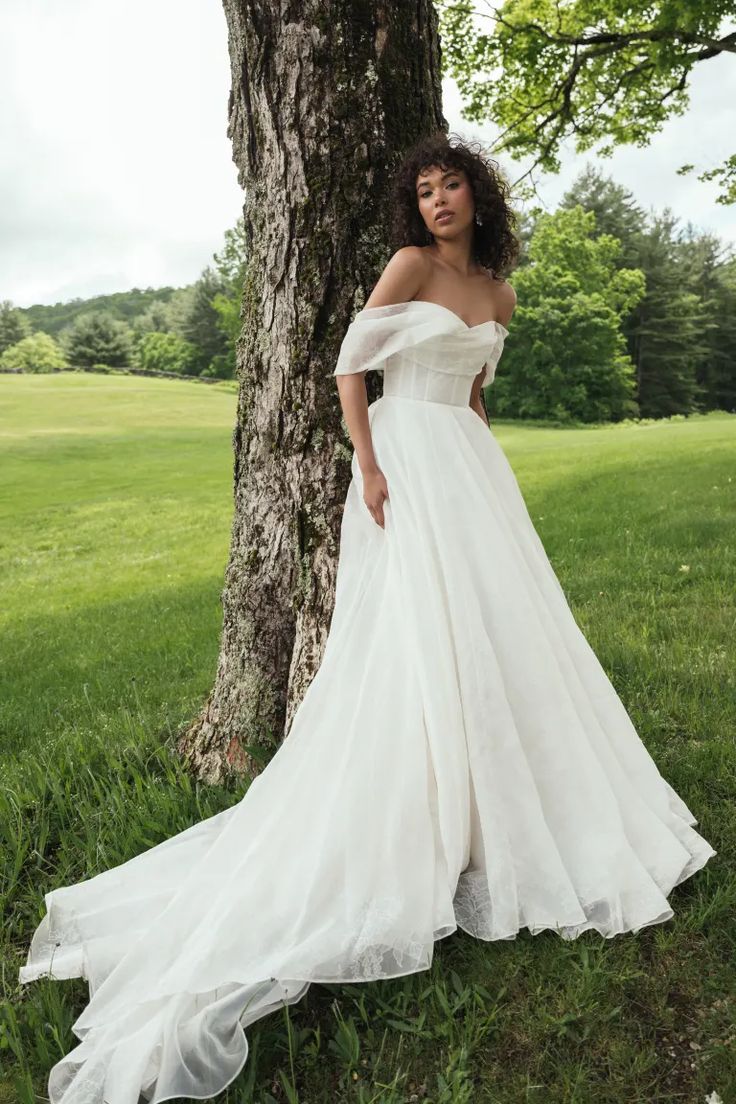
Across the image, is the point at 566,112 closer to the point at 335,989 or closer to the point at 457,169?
the point at 457,169

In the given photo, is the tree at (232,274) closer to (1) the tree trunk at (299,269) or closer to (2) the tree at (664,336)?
(2) the tree at (664,336)

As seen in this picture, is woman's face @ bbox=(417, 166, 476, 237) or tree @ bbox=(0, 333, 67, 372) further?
tree @ bbox=(0, 333, 67, 372)

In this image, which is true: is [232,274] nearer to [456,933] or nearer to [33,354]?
[33,354]

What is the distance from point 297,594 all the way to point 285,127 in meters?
1.95

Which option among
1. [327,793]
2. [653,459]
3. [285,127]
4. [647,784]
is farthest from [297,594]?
[653,459]

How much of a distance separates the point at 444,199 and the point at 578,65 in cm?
1246

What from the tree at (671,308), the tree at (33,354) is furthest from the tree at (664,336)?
the tree at (33,354)

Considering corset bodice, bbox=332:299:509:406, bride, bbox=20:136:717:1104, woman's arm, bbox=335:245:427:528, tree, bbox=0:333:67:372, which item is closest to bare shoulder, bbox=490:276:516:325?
bride, bbox=20:136:717:1104

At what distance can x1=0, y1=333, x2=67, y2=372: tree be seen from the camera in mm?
64194

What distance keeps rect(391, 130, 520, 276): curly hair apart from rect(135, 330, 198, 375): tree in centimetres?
6317

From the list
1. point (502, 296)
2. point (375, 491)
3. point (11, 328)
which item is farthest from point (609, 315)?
point (11, 328)

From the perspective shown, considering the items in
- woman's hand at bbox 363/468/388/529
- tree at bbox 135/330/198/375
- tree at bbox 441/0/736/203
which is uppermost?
tree at bbox 441/0/736/203

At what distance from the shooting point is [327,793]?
2.71 meters

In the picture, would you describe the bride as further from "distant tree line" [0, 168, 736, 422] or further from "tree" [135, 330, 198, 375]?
"tree" [135, 330, 198, 375]
